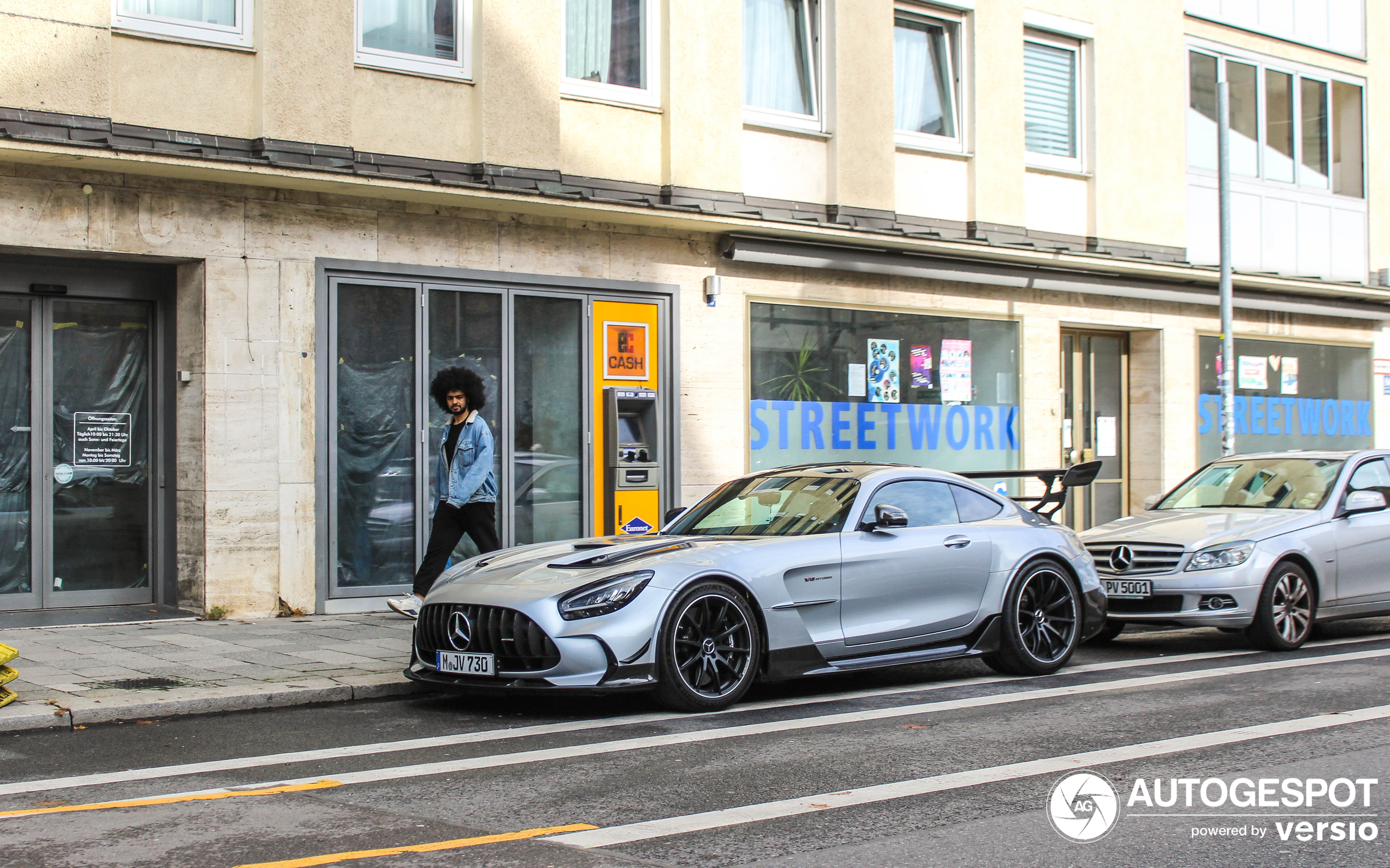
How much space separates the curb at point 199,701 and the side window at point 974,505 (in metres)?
3.57

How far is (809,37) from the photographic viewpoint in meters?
15.3

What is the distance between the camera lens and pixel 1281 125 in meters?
19.8

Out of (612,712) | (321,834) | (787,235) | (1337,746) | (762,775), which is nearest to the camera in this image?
(321,834)

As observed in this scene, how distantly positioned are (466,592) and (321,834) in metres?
2.80

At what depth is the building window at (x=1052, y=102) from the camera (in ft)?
56.2

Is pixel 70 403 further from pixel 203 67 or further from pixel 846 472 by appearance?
pixel 846 472

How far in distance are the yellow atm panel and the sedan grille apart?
4.72m

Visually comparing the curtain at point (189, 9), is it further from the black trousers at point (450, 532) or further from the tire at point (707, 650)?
the tire at point (707, 650)

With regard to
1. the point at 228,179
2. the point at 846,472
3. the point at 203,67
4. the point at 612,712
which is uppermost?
the point at 203,67

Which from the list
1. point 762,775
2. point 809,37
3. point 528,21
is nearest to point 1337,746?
point 762,775

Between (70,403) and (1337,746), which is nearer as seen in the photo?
(1337,746)

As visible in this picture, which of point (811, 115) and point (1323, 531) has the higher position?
point (811, 115)

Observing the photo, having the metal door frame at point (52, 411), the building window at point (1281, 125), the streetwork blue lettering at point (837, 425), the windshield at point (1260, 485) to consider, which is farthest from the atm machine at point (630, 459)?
the building window at point (1281, 125)

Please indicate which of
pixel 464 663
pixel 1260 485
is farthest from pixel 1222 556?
pixel 464 663
